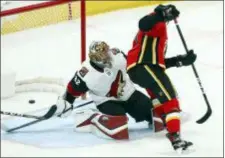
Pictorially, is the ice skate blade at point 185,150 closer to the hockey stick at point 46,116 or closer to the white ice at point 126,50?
the white ice at point 126,50

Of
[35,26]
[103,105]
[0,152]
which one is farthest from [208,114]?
[35,26]

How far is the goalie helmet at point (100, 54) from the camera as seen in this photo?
9.04ft

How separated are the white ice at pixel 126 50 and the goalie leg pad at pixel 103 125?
0.05 meters

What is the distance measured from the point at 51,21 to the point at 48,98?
114cm

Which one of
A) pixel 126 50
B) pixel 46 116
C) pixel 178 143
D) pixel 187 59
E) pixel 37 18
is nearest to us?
pixel 178 143

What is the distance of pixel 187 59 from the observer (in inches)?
108

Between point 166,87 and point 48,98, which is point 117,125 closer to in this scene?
point 166,87

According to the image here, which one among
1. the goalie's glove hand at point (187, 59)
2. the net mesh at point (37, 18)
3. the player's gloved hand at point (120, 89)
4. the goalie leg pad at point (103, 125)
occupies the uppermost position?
the net mesh at point (37, 18)

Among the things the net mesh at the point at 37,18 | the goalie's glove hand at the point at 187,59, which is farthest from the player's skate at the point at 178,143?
the net mesh at the point at 37,18

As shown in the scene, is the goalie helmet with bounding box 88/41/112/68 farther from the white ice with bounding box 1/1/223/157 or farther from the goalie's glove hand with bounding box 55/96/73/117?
the white ice with bounding box 1/1/223/157

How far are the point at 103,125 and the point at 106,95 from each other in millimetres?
134

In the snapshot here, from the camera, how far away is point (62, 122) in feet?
9.73

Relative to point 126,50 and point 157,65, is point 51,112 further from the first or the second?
point 126,50

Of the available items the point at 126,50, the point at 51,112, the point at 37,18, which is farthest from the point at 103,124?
the point at 37,18
